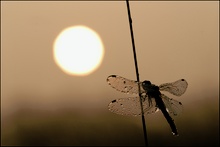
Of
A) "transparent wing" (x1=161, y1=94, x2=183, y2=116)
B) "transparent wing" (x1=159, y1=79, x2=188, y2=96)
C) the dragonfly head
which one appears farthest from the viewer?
"transparent wing" (x1=159, y1=79, x2=188, y2=96)

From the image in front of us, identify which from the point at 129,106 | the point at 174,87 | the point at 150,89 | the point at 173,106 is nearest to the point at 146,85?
the point at 150,89

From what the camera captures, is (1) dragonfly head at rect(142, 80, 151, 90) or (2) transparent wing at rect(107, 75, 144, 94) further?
(2) transparent wing at rect(107, 75, 144, 94)

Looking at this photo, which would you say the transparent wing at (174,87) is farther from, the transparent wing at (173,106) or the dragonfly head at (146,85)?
the dragonfly head at (146,85)

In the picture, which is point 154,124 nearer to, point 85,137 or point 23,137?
point 85,137

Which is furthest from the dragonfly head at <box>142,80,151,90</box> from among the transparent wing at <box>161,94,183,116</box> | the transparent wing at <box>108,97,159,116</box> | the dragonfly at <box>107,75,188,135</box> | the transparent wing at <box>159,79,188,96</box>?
the transparent wing at <box>159,79,188,96</box>

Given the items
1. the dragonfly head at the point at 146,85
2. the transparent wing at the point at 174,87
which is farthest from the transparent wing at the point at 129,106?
the transparent wing at the point at 174,87

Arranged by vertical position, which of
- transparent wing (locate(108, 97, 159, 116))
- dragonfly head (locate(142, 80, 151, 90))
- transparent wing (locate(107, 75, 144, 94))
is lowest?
transparent wing (locate(108, 97, 159, 116))

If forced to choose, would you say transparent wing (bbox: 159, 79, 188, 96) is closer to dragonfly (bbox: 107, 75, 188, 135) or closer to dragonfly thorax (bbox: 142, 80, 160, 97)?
dragonfly (bbox: 107, 75, 188, 135)
